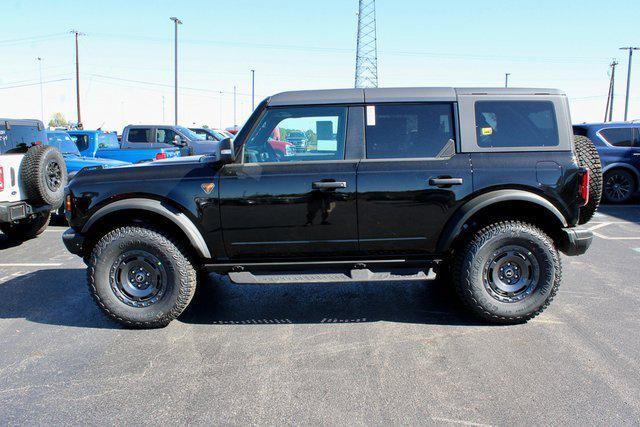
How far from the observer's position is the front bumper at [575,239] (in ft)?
14.5

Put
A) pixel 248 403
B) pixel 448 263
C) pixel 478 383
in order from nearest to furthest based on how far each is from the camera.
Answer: pixel 248 403, pixel 478 383, pixel 448 263

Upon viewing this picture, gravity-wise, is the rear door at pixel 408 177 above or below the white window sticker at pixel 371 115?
below

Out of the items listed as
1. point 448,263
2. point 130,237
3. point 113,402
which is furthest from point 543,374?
point 130,237

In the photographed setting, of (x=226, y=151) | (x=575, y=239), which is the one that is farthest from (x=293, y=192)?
(x=575, y=239)

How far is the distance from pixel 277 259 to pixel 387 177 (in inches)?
45.9

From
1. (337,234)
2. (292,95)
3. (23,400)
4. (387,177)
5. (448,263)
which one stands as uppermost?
(292,95)

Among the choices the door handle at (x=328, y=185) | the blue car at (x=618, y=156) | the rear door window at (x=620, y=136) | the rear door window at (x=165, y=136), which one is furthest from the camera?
the rear door window at (x=165, y=136)

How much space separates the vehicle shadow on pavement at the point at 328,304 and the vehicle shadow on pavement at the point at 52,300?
922mm

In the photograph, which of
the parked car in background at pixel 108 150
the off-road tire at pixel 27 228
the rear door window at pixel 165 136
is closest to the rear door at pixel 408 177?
the off-road tire at pixel 27 228

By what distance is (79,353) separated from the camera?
404cm

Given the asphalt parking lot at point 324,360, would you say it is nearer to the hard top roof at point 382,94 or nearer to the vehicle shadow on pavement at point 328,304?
the vehicle shadow on pavement at point 328,304

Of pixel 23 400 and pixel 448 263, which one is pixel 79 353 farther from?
pixel 448 263

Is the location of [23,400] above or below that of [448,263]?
below

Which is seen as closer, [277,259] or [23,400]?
[23,400]
